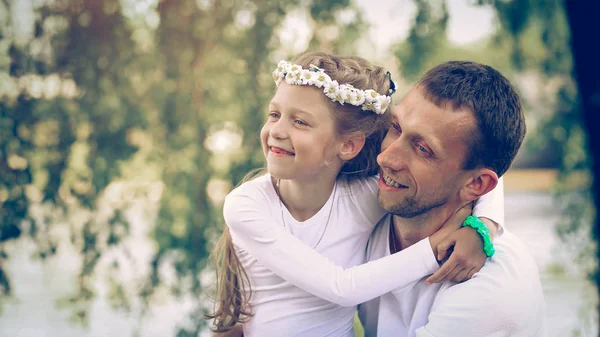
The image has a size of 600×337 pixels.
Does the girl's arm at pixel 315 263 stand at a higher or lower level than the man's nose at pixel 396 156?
lower

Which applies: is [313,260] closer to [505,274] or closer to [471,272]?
[471,272]

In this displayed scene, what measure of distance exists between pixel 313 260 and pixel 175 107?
1.90 m

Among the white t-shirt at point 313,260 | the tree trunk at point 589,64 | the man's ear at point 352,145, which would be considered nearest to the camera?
the white t-shirt at point 313,260

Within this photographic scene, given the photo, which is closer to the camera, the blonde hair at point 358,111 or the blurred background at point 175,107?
the blonde hair at point 358,111

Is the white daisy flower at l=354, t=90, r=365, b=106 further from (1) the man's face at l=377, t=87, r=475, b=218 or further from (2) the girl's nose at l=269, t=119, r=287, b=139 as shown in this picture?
(2) the girl's nose at l=269, t=119, r=287, b=139

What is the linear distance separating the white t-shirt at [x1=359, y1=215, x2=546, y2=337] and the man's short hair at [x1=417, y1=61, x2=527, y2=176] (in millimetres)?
299

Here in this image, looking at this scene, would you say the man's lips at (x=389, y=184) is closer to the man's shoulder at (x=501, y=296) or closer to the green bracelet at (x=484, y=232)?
the green bracelet at (x=484, y=232)

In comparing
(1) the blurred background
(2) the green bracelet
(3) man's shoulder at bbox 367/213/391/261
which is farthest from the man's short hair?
(1) the blurred background

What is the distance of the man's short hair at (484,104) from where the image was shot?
1.89m

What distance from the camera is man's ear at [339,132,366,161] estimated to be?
2.19 meters

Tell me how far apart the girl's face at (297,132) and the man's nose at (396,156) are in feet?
0.79

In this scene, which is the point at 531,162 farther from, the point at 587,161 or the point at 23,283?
the point at 23,283

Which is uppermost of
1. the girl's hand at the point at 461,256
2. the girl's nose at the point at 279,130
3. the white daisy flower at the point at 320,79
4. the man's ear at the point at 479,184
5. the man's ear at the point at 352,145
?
the white daisy flower at the point at 320,79

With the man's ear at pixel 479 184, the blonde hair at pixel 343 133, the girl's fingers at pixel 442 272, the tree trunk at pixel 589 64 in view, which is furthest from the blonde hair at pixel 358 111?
the tree trunk at pixel 589 64
